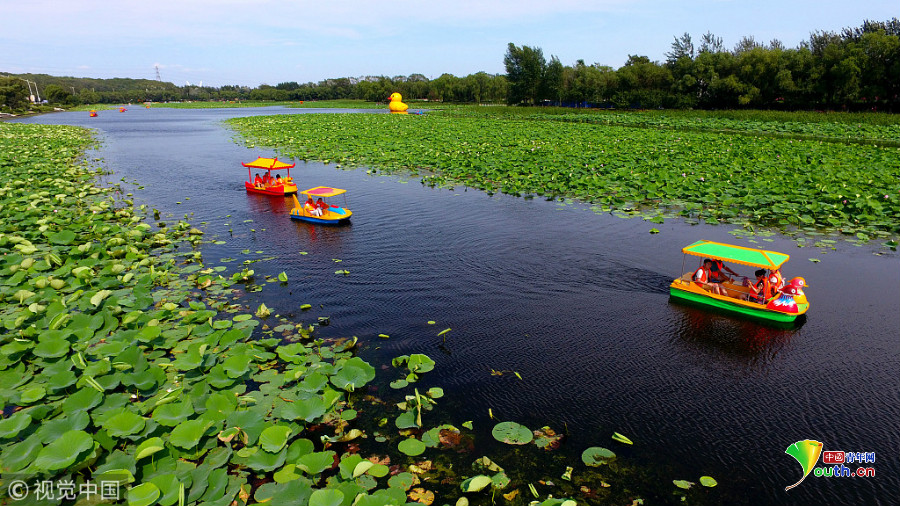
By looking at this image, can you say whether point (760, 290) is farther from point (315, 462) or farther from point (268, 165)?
point (268, 165)

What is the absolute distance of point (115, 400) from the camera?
545 centimetres

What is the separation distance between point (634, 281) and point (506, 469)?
20.5 ft

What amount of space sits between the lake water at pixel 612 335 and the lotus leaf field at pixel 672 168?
7.82 feet

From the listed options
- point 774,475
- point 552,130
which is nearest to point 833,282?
point 774,475

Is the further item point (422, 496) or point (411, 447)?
point (411, 447)

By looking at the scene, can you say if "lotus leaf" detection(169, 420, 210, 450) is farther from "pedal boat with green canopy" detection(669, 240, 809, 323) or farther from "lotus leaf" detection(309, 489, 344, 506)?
"pedal boat with green canopy" detection(669, 240, 809, 323)

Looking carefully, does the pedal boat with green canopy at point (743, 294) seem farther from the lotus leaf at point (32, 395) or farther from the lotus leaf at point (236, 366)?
the lotus leaf at point (32, 395)

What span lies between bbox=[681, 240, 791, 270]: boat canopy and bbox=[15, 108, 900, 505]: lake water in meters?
1.08

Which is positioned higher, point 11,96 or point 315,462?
point 11,96

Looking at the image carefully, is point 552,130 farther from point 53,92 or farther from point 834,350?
point 53,92

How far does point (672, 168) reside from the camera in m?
20.5

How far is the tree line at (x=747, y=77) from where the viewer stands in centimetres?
4531

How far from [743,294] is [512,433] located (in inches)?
240

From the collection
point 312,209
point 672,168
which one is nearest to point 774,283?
point 312,209
